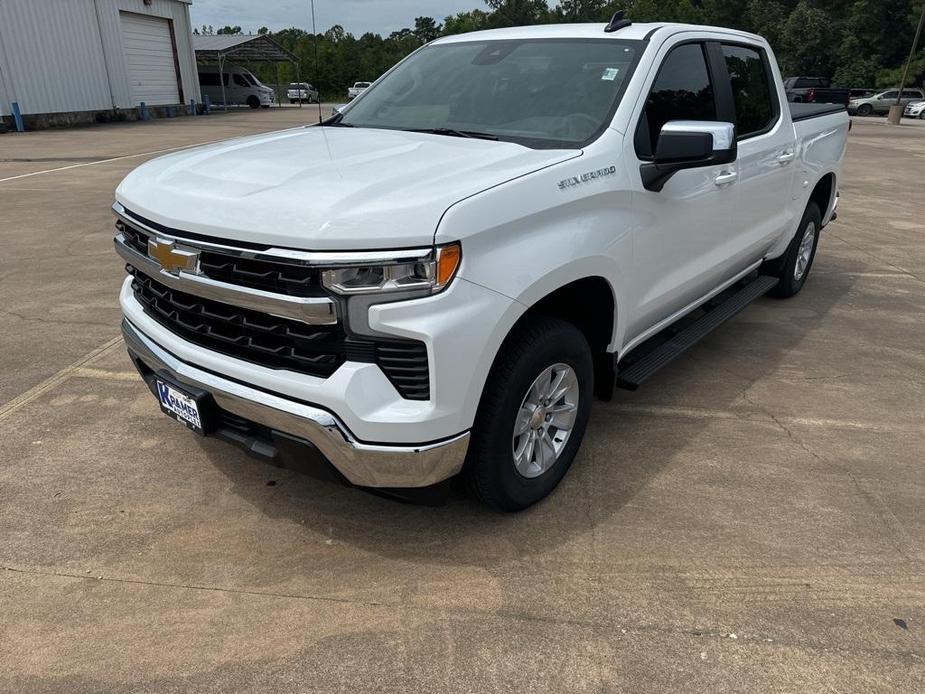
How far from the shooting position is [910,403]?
4039 mm

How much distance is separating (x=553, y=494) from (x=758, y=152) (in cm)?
248

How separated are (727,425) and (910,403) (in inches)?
46.1

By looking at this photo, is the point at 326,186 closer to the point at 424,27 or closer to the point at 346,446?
the point at 346,446

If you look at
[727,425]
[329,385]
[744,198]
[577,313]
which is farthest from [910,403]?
[329,385]

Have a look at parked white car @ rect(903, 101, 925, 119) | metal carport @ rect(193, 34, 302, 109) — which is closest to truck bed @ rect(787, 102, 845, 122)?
metal carport @ rect(193, 34, 302, 109)

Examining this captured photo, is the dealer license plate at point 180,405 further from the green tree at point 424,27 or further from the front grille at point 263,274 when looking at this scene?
the green tree at point 424,27

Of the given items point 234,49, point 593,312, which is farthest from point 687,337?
point 234,49

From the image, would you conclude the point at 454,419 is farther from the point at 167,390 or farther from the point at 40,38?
the point at 40,38

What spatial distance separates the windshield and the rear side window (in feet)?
3.48

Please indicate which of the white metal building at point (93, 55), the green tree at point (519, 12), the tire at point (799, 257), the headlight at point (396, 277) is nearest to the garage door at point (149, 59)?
the white metal building at point (93, 55)

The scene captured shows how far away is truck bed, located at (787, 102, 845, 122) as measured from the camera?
5160 millimetres

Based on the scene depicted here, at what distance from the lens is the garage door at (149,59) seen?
89.1 feet

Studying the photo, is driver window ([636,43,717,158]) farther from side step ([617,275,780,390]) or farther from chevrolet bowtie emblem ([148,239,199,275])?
chevrolet bowtie emblem ([148,239,199,275])

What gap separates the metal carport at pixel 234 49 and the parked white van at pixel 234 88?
0.50m
